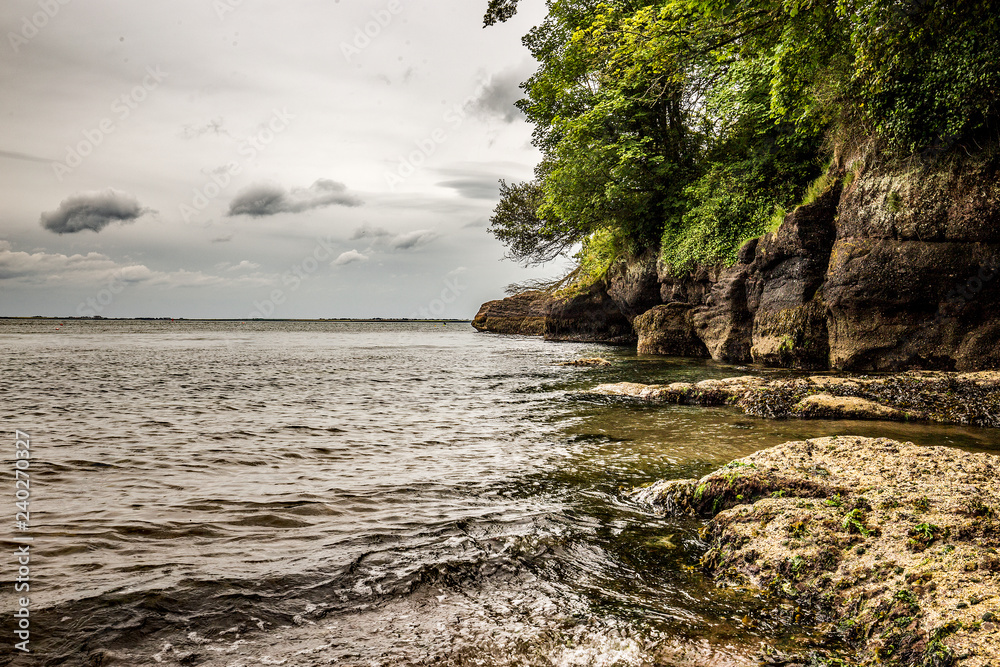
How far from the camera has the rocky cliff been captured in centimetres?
1009

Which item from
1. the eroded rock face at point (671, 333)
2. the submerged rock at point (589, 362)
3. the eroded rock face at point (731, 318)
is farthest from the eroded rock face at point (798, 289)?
the submerged rock at point (589, 362)

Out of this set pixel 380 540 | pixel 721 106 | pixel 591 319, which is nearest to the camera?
pixel 380 540

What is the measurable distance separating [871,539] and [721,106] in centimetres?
1716

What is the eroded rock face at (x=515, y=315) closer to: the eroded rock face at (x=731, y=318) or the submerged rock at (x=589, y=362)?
the submerged rock at (x=589, y=362)

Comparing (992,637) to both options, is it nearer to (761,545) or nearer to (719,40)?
(761,545)

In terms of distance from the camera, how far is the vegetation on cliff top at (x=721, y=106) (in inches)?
382

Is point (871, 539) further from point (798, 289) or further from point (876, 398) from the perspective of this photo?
point (798, 289)

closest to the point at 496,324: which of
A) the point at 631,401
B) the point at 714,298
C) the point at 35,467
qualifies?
the point at 714,298

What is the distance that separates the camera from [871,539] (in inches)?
136

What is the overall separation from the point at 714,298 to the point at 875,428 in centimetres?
1152

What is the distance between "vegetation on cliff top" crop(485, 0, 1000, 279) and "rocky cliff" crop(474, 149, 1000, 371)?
2.65 ft

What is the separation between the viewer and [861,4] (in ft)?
30.2

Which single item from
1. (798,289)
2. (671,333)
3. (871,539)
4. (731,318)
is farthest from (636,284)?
(871,539)

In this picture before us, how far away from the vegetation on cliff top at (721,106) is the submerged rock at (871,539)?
7758 mm
